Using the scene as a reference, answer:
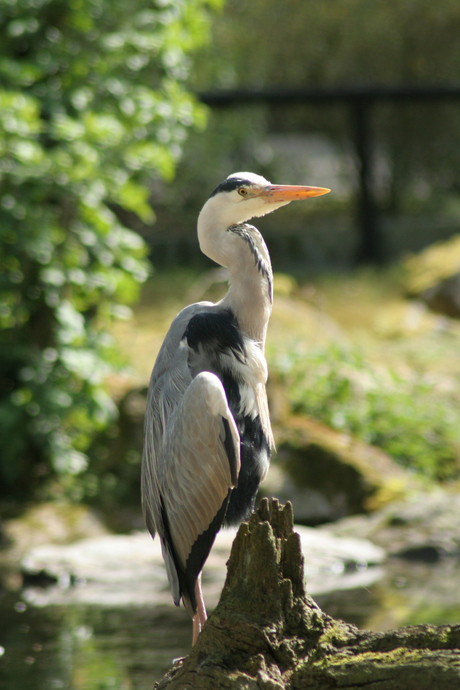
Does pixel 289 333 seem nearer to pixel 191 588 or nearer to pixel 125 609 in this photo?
pixel 125 609

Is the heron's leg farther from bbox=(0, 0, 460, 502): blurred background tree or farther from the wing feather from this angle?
bbox=(0, 0, 460, 502): blurred background tree

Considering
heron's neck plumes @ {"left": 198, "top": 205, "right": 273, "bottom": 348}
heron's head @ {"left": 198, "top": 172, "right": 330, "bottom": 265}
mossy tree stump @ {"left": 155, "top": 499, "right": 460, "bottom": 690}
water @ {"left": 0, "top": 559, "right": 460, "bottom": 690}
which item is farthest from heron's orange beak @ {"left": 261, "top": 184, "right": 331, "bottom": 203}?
water @ {"left": 0, "top": 559, "right": 460, "bottom": 690}

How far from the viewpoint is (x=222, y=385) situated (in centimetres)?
321

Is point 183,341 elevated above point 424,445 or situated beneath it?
situated beneath

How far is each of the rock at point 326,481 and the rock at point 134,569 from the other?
0.65 m

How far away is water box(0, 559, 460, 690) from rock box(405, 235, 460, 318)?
580 centimetres

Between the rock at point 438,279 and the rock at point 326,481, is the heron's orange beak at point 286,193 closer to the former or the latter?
the rock at point 326,481

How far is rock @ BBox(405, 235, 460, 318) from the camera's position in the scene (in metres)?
11.2

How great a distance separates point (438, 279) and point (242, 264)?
8487 mm

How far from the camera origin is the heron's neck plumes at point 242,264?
3.38 metres

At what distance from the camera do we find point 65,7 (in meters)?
6.38

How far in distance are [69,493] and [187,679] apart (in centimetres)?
463

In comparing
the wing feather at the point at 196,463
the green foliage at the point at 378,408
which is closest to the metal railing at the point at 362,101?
the green foliage at the point at 378,408

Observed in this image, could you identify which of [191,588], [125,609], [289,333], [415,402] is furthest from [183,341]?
[289,333]
